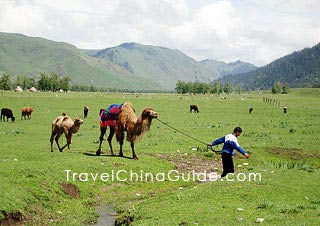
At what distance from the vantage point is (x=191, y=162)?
26891 mm

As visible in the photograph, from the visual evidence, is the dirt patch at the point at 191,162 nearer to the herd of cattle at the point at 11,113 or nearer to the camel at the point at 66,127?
the camel at the point at 66,127

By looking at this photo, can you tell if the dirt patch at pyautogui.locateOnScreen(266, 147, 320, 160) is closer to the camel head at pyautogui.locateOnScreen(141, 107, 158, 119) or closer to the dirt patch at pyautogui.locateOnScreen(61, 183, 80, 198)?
the camel head at pyautogui.locateOnScreen(141, 107, 158, 119)

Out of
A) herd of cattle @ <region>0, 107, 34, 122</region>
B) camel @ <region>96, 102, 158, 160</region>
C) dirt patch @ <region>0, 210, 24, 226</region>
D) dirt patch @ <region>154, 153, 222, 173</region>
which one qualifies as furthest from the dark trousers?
herd of cattle @ <region>0, 107, 34, 122</region>

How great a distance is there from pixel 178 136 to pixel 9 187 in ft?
76.7

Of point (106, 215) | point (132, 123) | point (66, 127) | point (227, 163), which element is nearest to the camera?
point (106, 215)

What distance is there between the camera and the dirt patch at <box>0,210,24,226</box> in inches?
555

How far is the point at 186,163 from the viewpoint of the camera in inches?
1043

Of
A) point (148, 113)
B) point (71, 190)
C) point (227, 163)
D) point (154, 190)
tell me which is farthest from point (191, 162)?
point (71, 190)

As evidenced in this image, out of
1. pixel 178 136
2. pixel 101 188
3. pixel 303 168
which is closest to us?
pixel 101 188

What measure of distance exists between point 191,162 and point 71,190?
34.6 ft

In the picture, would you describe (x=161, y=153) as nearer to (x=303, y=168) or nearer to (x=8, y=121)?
(x=303, y=168)

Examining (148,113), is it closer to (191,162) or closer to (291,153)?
(191,162)

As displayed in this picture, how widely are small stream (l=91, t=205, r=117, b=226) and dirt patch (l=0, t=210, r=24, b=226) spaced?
2948 millimetres

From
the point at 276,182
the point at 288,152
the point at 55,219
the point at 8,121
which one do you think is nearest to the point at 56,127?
the point at 55,219
